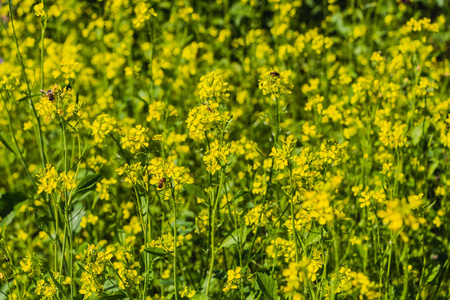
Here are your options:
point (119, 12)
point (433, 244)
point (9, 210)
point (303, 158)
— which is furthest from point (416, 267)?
point (119, 12)

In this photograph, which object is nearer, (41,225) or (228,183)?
(41,225)

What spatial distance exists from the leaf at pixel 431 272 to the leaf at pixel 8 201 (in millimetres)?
1770

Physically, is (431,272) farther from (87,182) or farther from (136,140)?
(87,182)

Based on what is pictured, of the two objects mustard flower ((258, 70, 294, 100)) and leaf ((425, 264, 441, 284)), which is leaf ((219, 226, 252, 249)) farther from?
leaf ((425, 264, 441, 284))

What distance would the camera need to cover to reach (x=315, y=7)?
17.2 feet

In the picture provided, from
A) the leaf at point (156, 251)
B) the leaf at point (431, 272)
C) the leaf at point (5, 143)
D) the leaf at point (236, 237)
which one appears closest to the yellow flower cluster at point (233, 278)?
→ the leaf at point (236, 237)

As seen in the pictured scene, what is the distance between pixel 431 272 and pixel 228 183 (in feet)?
3.03

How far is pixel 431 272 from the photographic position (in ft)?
6.53

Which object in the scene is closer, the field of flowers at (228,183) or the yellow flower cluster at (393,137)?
the field of flowers at (228,183)

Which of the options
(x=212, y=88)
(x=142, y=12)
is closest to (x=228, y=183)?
(x=212, y=88)

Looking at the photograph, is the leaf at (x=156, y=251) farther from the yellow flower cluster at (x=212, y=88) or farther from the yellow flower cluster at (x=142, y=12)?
the yellow flower cluster at (x=142, y=12)

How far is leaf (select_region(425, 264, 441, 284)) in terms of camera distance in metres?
1.96

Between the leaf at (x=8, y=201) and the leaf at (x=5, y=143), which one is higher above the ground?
the leaf at (x=5, y=143)

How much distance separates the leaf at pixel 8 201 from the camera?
2270mm
